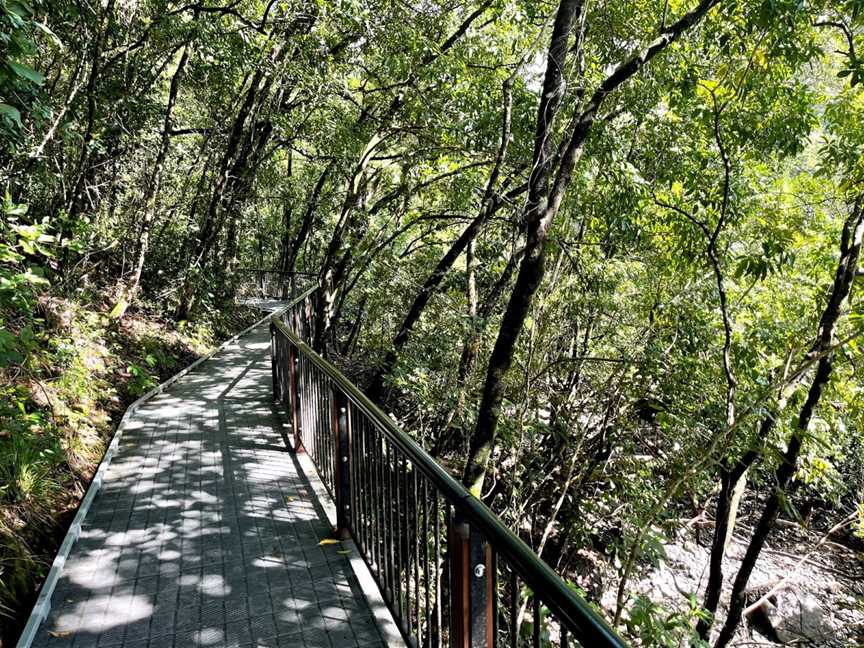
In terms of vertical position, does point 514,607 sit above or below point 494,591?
above

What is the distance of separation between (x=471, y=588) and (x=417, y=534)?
695 mm

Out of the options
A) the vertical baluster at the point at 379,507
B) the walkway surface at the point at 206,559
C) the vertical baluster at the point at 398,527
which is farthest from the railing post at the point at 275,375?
the vertical baluster at the point at 398,527

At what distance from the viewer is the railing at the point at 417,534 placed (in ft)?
5.34

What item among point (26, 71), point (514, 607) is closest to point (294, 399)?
point (26, 71)

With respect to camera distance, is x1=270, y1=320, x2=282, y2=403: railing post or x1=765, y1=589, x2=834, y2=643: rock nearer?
x1=270, y1=320, x2=282, y2=403: railing post

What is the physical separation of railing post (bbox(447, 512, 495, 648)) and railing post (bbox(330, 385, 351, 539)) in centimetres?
179

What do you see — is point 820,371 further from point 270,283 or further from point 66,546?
point 270,283

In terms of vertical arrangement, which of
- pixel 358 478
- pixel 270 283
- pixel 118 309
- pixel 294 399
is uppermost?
pixel 270 283

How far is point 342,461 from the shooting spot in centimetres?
384

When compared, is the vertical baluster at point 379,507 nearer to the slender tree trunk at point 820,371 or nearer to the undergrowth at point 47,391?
the undergrowth at point 47,391

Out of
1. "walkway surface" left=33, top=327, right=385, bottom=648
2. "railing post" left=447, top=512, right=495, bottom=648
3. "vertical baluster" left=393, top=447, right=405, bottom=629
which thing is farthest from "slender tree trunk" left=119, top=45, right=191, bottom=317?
"railing post" left=447, top=512, right=495, bottom=648

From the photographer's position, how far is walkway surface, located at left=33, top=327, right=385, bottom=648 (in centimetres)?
297

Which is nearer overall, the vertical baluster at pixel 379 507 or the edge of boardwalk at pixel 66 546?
the edge of boardwalk at pixel 66 546

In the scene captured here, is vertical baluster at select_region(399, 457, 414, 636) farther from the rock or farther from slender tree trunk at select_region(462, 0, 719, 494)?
the rock
